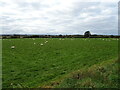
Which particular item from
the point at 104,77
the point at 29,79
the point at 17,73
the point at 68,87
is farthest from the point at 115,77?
the point at 17,73

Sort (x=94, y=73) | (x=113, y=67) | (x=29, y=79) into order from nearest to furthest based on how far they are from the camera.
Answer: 1. (x=94, y=73)
2. (x=113, y=67)
3. (x=29, y=79)

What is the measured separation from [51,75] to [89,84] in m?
4.17

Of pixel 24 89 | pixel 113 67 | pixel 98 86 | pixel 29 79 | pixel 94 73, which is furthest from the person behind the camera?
pixel 29 79

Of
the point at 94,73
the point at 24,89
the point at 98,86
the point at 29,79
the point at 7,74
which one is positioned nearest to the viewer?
the point at 98,86

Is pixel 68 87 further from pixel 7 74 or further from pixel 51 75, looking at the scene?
pixel 7 74

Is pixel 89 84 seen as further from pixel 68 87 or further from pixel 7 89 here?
pixel 7 89

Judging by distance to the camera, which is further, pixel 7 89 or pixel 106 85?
pixel 7 89

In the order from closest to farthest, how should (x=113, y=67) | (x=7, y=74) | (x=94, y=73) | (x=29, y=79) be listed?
(x=94, y=73) < (x=113, y=67) < (x=29, y=79) < (x=7, y=74)

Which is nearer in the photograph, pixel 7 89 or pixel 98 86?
pixel 98 86

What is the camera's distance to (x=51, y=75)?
13.0 meters

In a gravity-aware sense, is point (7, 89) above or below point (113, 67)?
below

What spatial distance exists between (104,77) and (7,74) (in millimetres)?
6746

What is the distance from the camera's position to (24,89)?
32.2 ft

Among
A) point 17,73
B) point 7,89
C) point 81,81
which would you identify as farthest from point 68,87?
point 17,73
